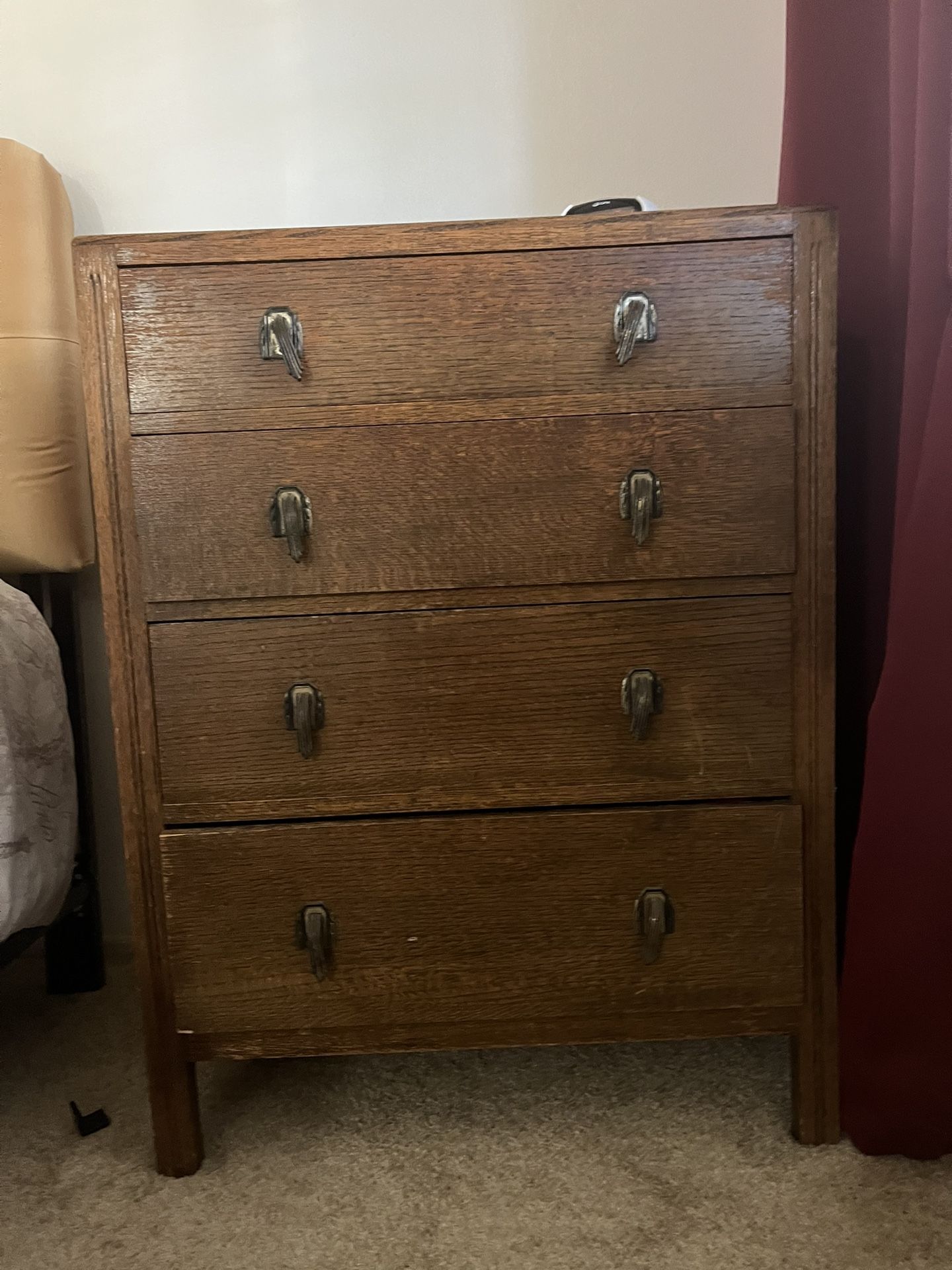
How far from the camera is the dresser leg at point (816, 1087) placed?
39.4 inches

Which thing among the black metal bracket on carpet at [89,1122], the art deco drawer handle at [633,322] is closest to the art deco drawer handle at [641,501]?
the art deco drawer handle at [633,322]

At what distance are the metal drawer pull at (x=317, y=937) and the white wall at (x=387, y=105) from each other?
2.99 feet

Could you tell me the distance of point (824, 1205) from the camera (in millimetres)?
921

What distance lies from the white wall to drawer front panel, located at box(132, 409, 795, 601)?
60cm

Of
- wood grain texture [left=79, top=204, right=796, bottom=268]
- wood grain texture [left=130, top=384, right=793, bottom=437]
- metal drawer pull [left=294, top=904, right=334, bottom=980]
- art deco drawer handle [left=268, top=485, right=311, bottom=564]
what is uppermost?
wood grain texture [left=79, top=204, right=796, bottom=268]

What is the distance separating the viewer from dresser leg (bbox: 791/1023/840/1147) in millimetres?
1002

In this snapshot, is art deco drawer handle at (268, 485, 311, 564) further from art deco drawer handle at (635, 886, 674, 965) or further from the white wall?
the white wall

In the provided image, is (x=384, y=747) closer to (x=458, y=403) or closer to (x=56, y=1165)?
(x=458, y=403)

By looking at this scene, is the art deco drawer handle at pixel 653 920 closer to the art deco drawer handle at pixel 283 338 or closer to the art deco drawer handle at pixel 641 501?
the art deco drawer handle at pixel 641 501

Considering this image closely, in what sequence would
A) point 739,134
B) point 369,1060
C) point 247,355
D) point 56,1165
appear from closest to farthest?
1. point 247,355
2. point 56,1165
3. point 369,1060
4. point 739,134

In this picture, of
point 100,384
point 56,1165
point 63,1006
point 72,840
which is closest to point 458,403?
point 100,384

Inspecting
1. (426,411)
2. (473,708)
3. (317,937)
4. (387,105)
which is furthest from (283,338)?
(387,105)

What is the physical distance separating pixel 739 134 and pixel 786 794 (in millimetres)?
890

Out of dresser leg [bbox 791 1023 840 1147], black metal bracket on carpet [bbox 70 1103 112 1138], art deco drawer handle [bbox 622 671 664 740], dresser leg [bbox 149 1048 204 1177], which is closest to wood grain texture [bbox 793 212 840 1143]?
dresser leg [bbox 791 1023 840 1147]
